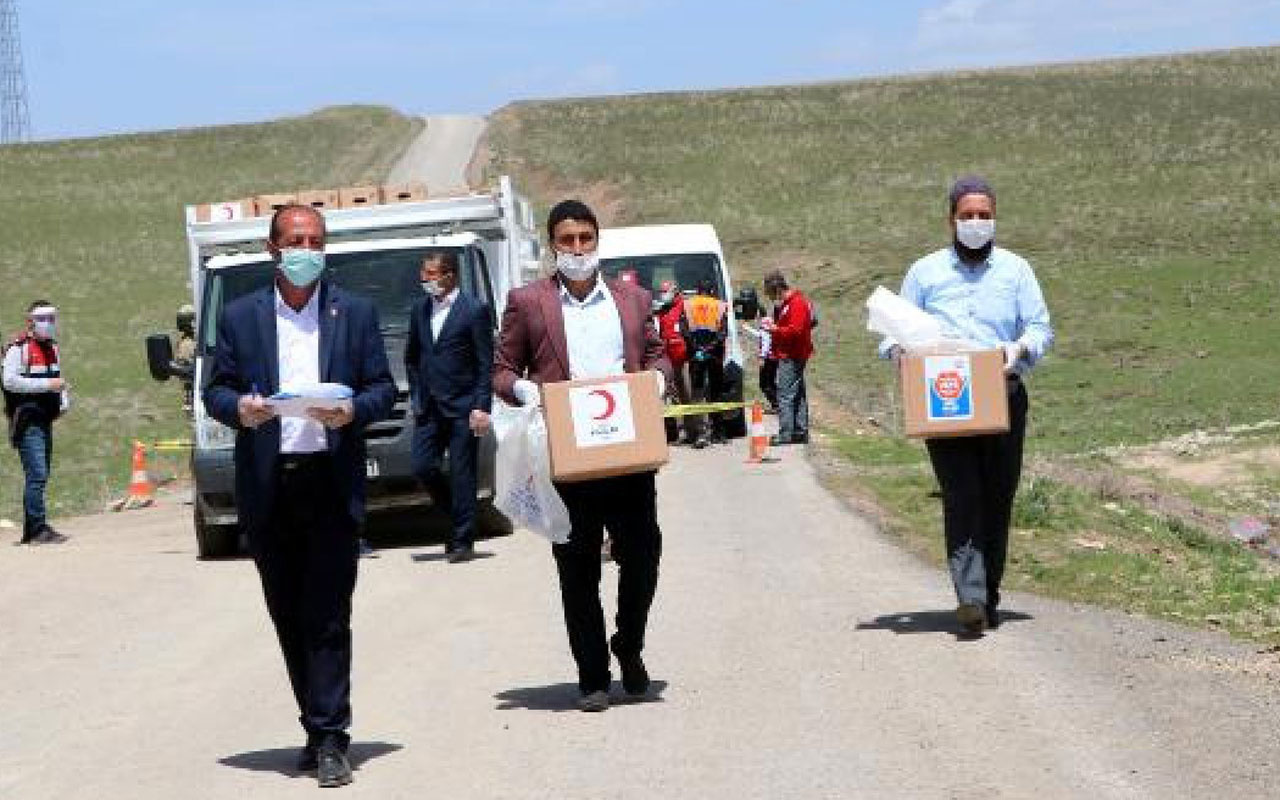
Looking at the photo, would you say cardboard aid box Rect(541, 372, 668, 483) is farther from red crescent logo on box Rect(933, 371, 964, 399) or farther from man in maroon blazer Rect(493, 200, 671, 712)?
red crescent logo on box Rect(933, 371, 964, 399)

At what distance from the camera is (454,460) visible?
49.8 ft

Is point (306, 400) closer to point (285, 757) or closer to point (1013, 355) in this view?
point (285, 757)

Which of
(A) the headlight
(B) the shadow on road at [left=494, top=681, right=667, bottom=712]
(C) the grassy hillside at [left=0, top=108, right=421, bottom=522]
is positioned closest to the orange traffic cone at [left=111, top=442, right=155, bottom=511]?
(C) the grassy hillside at [left=0, top=108, right=421, bottom=522]

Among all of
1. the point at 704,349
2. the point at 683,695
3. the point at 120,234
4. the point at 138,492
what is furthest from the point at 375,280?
the point at 120,234

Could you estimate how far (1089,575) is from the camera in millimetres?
12797

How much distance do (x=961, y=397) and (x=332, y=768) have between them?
12.4ft

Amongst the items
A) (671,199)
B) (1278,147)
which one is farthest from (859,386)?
(1278,147)

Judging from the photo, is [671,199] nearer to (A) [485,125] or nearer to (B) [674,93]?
(A) [485,125]

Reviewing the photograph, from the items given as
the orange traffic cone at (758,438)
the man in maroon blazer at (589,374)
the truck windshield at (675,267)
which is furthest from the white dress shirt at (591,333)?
the truck windshield at (675,267)

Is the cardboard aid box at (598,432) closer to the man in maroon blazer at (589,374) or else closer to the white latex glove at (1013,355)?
the man in maroon blazer at (589,374)

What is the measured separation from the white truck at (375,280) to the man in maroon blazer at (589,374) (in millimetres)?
6381

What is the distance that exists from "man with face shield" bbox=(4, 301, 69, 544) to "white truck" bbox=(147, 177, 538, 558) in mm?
1435

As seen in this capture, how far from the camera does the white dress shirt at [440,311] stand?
1498 centimetres

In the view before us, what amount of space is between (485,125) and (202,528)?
8494cm
